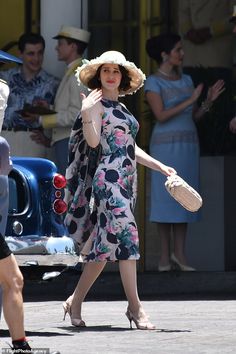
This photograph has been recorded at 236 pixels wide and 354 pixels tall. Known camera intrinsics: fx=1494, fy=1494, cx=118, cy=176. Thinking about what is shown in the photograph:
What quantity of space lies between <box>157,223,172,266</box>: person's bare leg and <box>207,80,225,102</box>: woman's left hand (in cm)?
134

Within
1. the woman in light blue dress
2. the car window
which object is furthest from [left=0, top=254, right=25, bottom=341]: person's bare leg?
the woman in light blue dress

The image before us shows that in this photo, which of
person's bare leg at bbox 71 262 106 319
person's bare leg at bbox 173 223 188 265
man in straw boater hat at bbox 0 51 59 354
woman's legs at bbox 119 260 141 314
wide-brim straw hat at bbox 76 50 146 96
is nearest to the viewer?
man in straw boater hat at bbox 0 51 59 354

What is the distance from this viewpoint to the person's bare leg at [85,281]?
35.9 feet

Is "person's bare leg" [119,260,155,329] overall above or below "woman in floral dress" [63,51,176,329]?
below

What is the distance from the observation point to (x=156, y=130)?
49.0ft

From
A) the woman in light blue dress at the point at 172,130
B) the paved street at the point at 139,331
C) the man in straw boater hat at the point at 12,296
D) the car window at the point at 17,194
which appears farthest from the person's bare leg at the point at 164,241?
the man in straw boater hat at the point at 12,296

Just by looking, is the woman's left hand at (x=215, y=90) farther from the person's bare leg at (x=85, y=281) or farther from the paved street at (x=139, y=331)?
the person's bare leg at (x=85, y=281)

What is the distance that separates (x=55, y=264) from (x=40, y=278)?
0.22 m

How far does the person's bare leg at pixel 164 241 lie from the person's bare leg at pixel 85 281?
12.2ft

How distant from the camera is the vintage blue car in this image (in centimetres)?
1101

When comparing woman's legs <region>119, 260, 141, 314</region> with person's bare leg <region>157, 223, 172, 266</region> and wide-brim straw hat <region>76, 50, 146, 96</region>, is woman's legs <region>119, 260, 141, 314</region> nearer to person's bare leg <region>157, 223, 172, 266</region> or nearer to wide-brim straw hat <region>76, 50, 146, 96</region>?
wide-brim straw hat <region>76, 50, 146, 96</region>

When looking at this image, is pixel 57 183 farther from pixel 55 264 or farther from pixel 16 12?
pixel 16 12

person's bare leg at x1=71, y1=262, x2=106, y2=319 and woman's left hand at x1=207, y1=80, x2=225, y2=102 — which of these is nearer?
person's bare leg at x1=71, y1=262, x2=106, y2=319

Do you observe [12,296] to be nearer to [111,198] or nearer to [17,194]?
[111,198]
